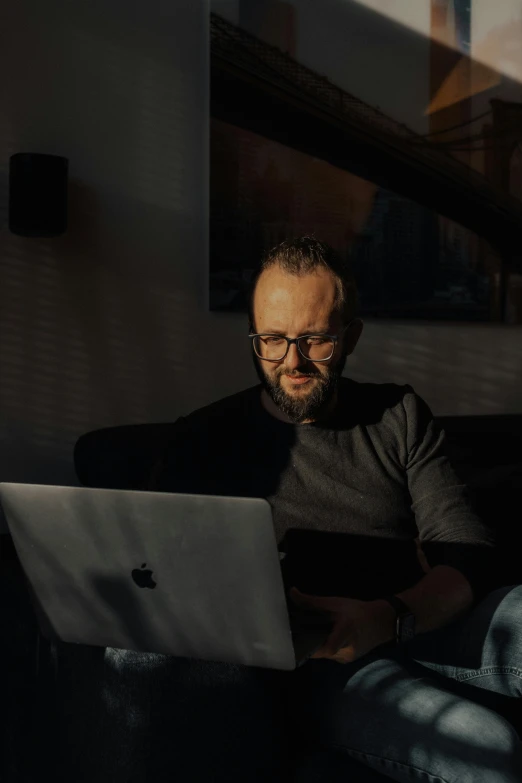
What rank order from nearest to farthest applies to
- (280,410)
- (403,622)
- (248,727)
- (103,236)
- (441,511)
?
(248,727) → (403,622) → (441,511) → (280,410) → (103,236)

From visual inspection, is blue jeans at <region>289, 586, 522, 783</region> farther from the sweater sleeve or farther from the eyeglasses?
the eyeglasses

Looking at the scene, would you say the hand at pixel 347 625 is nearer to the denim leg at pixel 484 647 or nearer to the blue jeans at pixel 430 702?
the blue jeans at pixel 430 702

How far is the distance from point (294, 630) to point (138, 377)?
4.70 feet

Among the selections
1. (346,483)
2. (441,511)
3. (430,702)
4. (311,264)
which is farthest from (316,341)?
(430,702)

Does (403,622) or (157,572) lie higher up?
(157,572)

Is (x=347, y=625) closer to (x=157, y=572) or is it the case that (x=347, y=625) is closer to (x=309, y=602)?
(x=309, y=602)

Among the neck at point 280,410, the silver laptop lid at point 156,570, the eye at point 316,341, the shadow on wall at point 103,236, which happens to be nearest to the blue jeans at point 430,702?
the silver laptop lid at point 156,570

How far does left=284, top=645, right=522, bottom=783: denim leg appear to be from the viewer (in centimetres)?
125

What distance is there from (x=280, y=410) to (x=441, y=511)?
352mm

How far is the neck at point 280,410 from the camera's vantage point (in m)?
1.69

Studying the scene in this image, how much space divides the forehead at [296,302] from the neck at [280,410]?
14cm

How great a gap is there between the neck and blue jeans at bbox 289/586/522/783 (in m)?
0.43

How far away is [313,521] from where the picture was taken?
5.27 feet

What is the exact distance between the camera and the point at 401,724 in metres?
1.32
